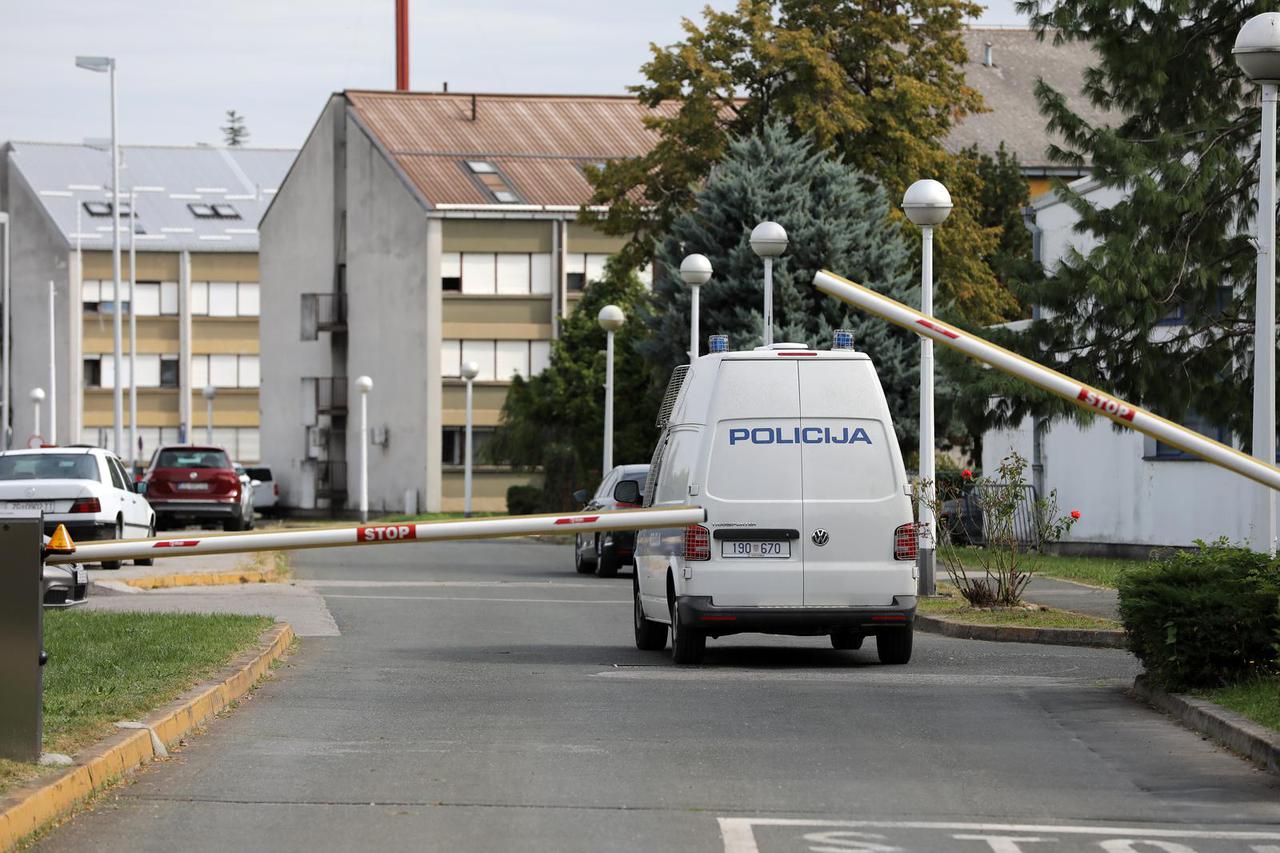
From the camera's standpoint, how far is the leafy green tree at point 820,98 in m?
44.4

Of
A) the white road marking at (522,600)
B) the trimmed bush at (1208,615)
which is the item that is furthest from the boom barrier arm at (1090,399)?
the white road marking at (522,600)

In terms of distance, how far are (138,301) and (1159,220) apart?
6863 cm

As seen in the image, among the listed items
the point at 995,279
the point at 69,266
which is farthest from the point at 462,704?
the point at 69,266

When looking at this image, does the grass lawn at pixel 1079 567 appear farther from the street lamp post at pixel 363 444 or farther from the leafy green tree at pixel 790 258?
the street lamp post at pixel 363 444

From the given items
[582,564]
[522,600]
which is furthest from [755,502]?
[582,564]

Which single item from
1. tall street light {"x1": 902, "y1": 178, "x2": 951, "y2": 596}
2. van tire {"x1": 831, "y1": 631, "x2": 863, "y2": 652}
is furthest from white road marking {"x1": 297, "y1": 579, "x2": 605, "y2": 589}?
van tire {"x1": 831, "y1": 631, "x2": 863, "y2": 652}

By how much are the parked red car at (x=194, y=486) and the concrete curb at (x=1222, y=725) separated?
32864 millimetres

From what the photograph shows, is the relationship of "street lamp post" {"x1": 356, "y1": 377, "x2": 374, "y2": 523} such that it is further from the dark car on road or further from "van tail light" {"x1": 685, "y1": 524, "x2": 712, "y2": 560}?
"van tail light" {"x1": 685, "y1": 524, "x2": 712, "y2": 560}

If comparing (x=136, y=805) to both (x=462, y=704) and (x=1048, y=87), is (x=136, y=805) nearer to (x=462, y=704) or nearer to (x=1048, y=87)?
(x=462, y=704)

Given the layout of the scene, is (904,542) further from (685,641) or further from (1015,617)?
(1015,617)

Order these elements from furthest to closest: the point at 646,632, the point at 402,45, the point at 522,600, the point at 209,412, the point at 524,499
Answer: the point at 209,412 < the point at 402,45 < the point at 524,499 < the point at 522,600 < the point at 646,632

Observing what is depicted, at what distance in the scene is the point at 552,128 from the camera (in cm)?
7219

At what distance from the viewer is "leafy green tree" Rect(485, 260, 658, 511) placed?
53.3m

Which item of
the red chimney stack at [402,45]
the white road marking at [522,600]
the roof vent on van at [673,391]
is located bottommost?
the white road marking at [522,600]
